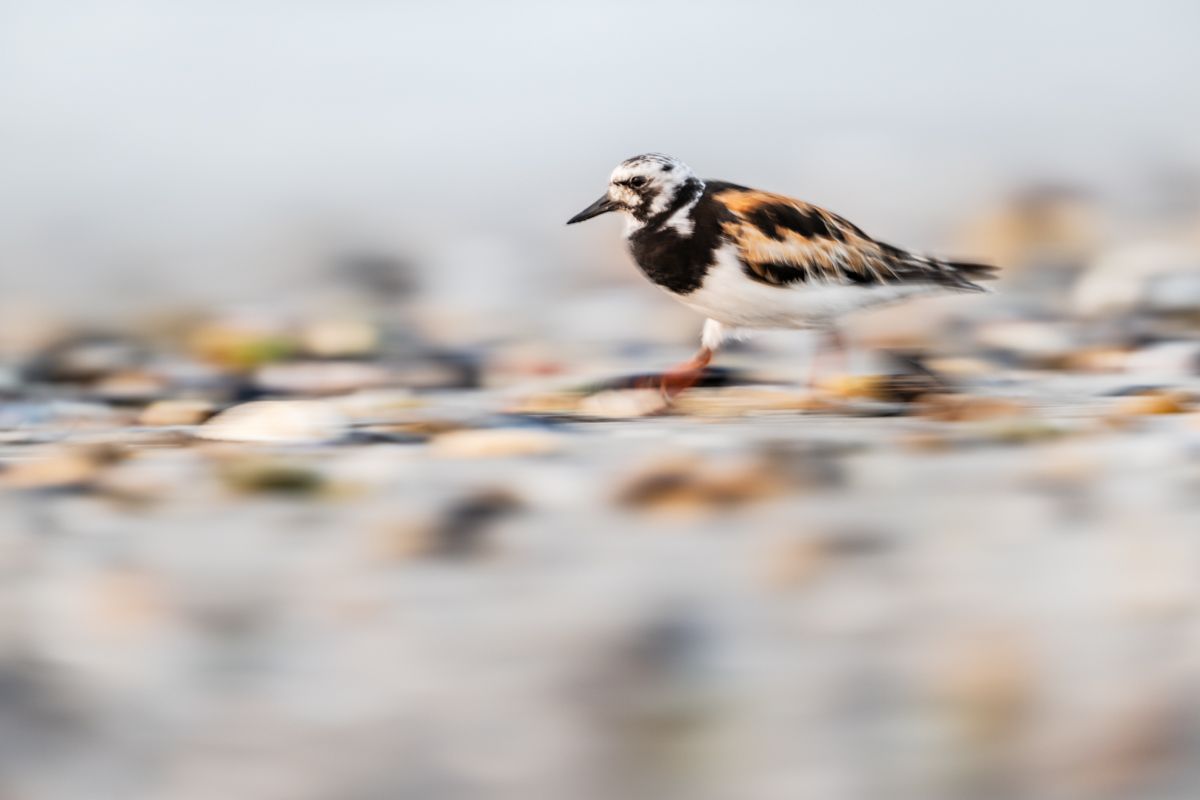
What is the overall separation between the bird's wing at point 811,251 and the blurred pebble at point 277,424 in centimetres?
77

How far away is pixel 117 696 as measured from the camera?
2.03m

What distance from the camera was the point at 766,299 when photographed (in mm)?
2641

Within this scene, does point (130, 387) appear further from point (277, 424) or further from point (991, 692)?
point (991, 692)

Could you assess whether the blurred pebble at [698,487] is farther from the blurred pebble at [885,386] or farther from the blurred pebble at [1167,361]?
the blurred pebble at [1167,361]

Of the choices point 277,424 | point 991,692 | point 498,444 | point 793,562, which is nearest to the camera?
point 991,692

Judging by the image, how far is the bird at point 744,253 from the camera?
2.63 m

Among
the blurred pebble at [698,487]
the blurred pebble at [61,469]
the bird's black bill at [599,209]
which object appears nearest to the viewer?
the blurred pebble at [698,487]

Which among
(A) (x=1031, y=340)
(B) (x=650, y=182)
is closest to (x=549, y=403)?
(B) (x=650, y=182)

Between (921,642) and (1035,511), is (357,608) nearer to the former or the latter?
(921,642)

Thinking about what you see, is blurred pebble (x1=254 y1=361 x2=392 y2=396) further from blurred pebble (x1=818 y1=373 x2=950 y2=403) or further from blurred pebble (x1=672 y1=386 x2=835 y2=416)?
blurred pebble (x1=818 y1=373 x2=950 y2=403)

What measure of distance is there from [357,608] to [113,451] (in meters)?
0.64

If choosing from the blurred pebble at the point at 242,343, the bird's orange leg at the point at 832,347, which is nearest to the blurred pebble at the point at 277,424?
the blurred pebble at the point at 242,343

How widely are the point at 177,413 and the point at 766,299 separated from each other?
1.12 m

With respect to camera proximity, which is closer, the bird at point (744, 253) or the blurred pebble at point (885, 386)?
the bird at point (744, 253)
